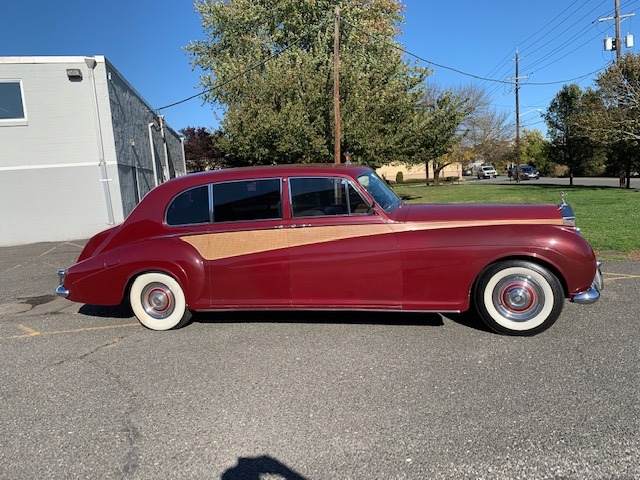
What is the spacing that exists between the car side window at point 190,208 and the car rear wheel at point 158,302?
62cm

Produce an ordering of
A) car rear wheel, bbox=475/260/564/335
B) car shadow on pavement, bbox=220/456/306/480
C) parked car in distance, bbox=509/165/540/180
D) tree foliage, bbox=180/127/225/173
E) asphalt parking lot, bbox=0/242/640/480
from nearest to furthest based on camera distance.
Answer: car shadow on pavement, bbox=220/456/306/480 < asphalt parking lot, bbox=0/242/640/480 < car rear wheel, bbox=475/260/564/335 < tree foliage, bbox=180/127/225/173 < parked car in distance, bbox=509/165/540/180

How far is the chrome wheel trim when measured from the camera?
413 cm

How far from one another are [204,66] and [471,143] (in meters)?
30.3

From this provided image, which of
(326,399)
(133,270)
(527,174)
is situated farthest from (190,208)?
(527,174)

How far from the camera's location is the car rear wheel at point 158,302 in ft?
15.8

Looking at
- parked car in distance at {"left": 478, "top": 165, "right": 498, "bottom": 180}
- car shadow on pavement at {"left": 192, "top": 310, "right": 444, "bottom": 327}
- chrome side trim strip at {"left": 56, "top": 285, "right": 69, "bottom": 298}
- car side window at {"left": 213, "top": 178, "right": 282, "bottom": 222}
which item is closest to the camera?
car side window at {"left": 213, "top": 178, "right": 282, "bottom": 222}

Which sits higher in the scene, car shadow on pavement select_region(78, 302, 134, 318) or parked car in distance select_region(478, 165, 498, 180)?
parked car in distance select_region(478, 165, 498, 180)

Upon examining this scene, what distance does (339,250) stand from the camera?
4.37 metres

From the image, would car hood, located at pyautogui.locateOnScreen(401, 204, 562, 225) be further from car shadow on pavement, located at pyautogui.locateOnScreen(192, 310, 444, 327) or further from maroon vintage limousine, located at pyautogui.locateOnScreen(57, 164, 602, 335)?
car shadow on pavement, located at pyautogui.locateOnScreen(192, 310, 444, 327)

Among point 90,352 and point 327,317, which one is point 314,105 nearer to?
point 327,317

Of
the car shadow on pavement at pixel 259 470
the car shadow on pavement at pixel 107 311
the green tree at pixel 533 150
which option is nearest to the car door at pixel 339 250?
the car shadow on pavement at pixel 259 470

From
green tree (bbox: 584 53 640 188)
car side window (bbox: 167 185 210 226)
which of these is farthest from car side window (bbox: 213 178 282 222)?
green tree (bbox: 584 53 640 188)

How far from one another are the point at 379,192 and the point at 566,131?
28.0 m

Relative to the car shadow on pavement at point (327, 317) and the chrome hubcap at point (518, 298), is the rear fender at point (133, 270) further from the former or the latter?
the chrome hubcap at point (518, 298)
